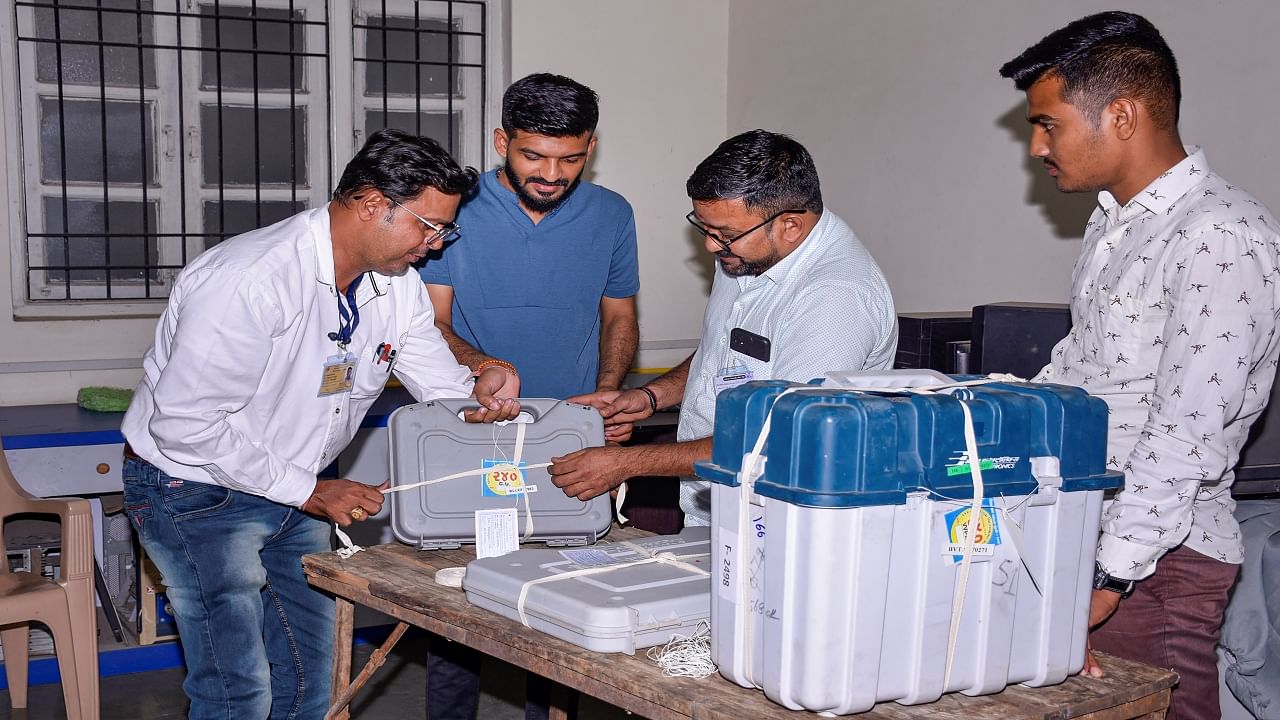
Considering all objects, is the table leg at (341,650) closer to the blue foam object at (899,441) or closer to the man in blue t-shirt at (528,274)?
the man in blue t-shirt at (528,274)

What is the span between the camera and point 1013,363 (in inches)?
115

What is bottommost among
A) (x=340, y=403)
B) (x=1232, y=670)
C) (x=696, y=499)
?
(x=1232, y=670)

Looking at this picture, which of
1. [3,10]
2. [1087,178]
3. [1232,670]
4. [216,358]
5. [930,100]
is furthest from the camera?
[3,10]

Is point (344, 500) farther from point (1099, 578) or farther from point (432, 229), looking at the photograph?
point (1099, 578)

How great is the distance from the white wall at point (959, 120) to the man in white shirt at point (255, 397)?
2038 millimetres

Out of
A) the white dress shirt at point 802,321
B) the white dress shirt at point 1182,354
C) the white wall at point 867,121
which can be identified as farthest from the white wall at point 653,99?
the white dress shirt at point 1182,354

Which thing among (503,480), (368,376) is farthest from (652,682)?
(368,376)

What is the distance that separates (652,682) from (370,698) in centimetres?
245

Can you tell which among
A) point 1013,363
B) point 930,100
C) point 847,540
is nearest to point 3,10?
point 930,100

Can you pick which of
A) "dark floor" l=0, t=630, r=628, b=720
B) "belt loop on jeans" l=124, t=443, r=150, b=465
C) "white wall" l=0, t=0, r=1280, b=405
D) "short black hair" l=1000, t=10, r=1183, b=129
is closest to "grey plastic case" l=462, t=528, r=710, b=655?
"belt loop on jeans" l=124, t=443, r=150, b=465

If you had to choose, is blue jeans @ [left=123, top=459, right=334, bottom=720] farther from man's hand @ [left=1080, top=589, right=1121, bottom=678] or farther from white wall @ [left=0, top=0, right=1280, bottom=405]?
white wall @ [left=0, top=0, right=1280, bottom=405]

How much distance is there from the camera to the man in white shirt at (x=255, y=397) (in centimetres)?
214

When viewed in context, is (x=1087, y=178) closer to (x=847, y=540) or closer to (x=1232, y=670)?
(x=847, y=540)

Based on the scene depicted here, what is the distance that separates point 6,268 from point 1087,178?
398 centimetres
